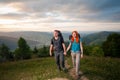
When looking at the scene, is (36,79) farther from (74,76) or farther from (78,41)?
(78,41)

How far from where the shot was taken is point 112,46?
91.6m

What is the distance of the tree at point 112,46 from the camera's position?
90.9 metres

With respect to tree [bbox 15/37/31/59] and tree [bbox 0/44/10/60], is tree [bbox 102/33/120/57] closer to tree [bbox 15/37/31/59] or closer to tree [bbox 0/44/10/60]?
tree [bbox 15/37/31/59]

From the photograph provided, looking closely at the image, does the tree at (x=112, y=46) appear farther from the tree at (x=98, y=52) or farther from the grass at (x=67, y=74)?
the grass at (x=67, y=74)

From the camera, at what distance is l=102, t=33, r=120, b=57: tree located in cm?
9094

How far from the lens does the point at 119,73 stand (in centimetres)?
2450

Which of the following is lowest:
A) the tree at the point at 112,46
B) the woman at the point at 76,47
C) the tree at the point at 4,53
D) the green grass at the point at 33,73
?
the tree at the point at 4,53

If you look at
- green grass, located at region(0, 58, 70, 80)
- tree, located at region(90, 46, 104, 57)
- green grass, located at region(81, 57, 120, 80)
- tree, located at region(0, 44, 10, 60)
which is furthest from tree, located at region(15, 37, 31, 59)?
green grass, located at region(81, 57, 120, 80)

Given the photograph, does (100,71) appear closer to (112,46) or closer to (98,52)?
(112,46)

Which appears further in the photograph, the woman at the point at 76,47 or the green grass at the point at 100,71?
the green grass at the point at 100,71

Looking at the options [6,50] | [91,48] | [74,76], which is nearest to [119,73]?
A: [74,76]

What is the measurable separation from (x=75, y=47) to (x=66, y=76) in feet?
8.06

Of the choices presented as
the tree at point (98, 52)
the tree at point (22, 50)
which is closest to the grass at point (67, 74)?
the tree at point (98, 52)

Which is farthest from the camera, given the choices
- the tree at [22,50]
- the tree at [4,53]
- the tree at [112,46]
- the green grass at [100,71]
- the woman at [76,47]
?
the tree at [4,53]
